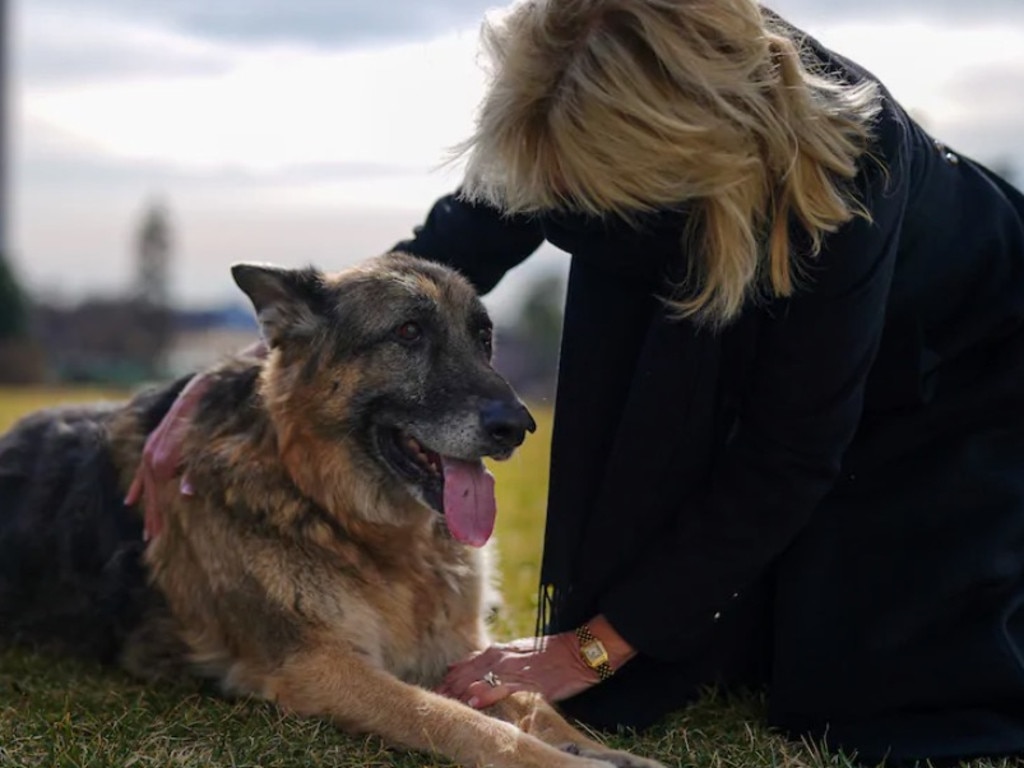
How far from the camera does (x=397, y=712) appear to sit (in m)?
3.70

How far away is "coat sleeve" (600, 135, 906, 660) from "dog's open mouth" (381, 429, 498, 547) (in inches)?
19.7

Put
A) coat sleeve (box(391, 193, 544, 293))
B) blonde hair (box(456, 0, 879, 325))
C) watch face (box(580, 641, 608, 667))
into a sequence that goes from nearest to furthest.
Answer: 1. blonde hair (box(456, 0, 879, 325))
2. watch face (box(580, 641, 608, 667))
3. coat sleeve (box(391, 193, 544, 293))

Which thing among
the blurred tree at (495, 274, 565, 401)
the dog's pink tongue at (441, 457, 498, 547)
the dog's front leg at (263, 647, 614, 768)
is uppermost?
the dog's pink tongue at (441, 457, 498, 547)

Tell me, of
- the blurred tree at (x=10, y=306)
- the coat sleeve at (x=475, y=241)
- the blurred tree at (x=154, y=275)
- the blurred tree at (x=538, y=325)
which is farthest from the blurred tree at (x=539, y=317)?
the coat sleeve at (x=475, y=241)

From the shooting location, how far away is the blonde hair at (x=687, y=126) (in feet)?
11.1

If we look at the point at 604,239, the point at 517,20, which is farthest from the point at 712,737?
the point at 517,20

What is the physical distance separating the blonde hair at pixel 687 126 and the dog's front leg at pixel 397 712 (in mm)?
1387

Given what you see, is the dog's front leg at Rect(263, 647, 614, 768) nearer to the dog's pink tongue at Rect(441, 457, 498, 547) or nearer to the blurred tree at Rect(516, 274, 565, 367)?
the dog's pink tongue at Rect(441, 457, 498, 547)

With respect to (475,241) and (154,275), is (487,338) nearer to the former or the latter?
(475,241)

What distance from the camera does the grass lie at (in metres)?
3.46

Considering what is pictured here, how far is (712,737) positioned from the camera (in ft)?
12.8

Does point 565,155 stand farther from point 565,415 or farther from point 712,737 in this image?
point 712,737

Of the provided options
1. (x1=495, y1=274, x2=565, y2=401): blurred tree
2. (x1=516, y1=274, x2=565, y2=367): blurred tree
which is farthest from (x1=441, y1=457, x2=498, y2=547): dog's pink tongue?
(x1=516, y1=274, x2=565, y2=367): blurred tree

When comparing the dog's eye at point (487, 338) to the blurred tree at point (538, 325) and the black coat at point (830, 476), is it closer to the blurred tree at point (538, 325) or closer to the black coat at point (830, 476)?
the black coat at point (830, 476)
